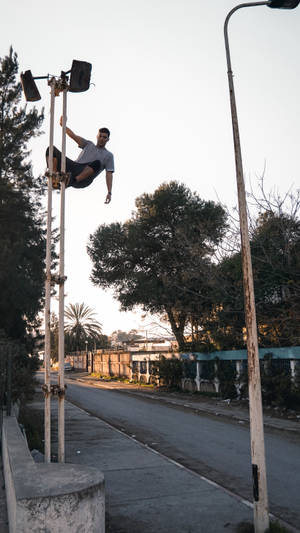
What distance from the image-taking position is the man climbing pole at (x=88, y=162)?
454cm

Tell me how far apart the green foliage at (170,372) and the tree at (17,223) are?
921cm

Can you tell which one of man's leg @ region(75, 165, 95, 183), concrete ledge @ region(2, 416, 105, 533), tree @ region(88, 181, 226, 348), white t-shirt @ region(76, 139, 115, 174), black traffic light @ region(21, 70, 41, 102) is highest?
tree @ region(88, 181, 226, 348)

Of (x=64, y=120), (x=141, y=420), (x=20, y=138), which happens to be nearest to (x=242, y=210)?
(x=64, y=120)

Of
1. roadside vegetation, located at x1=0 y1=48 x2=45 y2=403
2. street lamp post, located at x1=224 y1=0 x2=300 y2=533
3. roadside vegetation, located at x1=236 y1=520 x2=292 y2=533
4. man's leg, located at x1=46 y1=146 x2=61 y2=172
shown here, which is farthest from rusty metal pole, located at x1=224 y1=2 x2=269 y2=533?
roadside vegetation, located at x1=0 y1=48 x2=45 y2=403

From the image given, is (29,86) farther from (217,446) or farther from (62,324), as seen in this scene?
(217,446)

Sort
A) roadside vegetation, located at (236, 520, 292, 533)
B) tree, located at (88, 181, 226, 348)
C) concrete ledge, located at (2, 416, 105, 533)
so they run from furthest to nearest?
tree, located at (88, 181, 226, 348)
roadside vegetation, located at (236, 520, 292, 533)
concrete ledge, located at (2, 416, 105, 533)

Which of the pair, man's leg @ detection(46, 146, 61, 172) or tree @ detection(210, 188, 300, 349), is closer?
man's leg @ detection(46, 146, 61, 172)

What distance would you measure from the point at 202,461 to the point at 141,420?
6820 mm

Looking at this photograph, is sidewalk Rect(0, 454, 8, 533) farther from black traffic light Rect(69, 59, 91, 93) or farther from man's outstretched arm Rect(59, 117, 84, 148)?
black traffic light Rect(69, 59, 91, 93)

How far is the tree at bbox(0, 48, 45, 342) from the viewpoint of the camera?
69.6 ft

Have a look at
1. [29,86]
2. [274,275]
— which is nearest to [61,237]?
[29,86]

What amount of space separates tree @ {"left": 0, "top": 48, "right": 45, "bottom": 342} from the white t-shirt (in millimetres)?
16388

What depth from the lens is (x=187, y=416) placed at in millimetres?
17219

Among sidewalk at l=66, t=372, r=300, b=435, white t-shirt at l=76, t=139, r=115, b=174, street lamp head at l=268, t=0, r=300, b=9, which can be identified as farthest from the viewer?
sidewalk at l=66, t=372, r=300, b=435
